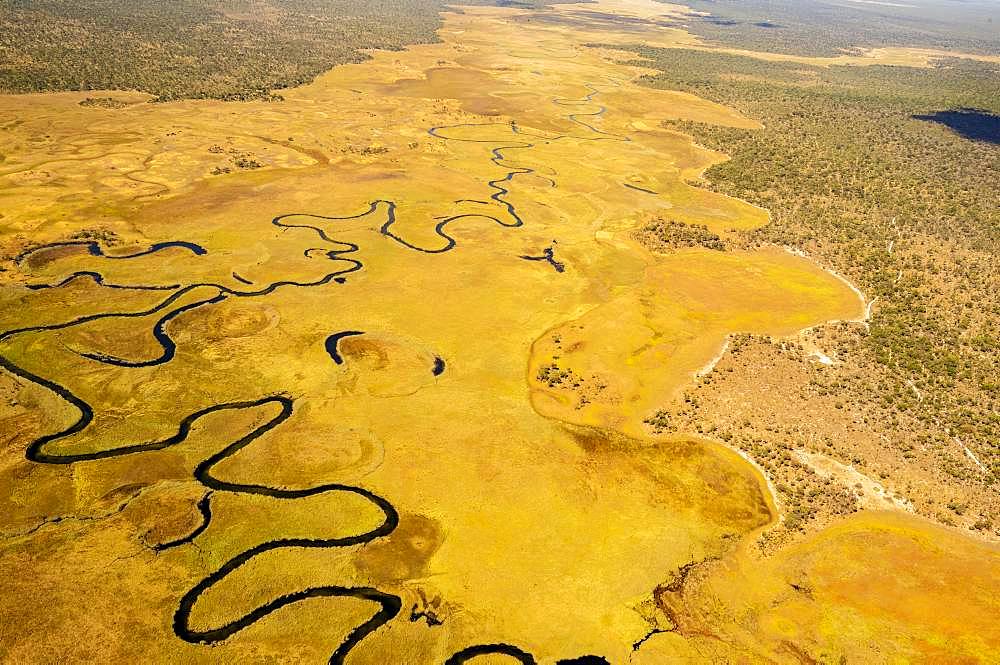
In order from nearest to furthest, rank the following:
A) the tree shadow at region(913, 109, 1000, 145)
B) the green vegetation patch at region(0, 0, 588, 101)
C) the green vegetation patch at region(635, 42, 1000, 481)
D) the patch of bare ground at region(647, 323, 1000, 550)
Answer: the patch of bare ground at region(647, 323, 1000, 550)
the green vegetation patch at region(635, 42, 1000, 481)
the tree shadow at region(913, 109, 1000, 145)
the green vegetation patch at region(0, 0, 588, 101)

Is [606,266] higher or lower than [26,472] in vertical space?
higher

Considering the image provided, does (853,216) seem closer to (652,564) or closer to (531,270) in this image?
(531,270)

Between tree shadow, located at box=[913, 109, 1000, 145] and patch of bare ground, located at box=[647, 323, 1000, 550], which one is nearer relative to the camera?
patch of bare ground, located at box=[647, 323, 1000, 550]

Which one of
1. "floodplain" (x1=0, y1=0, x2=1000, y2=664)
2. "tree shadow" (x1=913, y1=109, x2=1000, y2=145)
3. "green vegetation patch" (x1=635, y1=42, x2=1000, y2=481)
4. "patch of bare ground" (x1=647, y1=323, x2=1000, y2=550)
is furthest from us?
"tree shadow" (x1=913, y1=109, x2=1000, y2=145)

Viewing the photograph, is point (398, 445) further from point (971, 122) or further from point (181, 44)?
point (181, 44)

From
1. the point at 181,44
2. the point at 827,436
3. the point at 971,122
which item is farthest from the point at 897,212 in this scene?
the point at 181,44

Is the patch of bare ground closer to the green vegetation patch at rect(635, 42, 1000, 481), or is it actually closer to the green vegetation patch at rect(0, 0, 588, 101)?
the green vegetation patch at rect(635, 42, 1000, 481)

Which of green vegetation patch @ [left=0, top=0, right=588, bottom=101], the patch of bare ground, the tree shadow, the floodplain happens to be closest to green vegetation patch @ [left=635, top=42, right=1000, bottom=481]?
the patch of bare ground

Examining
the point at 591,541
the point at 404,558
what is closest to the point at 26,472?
the point at 404,558
